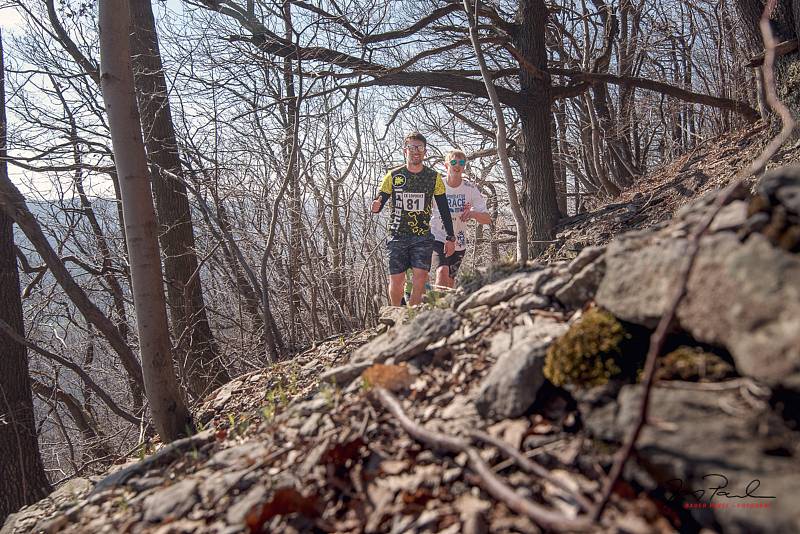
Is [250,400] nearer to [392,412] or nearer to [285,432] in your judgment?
[285,432]

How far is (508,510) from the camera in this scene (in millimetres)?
1548

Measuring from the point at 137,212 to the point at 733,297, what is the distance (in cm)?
400

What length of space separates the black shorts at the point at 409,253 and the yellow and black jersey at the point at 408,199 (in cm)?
7

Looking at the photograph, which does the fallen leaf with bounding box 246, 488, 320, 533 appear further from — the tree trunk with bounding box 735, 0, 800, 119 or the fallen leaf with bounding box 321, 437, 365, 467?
the tree trunk with bounding box 735, 0, 800, 119

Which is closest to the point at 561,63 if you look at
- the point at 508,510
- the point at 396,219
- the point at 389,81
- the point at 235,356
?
the point at 389,81

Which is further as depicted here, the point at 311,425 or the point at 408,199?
the point at 408,199

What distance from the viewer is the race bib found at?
5.10 metres

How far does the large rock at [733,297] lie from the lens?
1.42m

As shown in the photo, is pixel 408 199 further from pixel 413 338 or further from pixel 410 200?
pixel 413 338

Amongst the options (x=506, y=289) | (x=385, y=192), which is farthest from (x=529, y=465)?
(x=385, y=192)

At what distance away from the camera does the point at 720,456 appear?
4.50ft

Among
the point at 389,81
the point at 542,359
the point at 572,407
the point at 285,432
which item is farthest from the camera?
the point at 389,81

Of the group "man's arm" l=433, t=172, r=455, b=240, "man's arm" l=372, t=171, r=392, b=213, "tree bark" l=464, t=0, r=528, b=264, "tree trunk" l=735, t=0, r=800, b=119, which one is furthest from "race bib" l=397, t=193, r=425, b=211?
"tree trunk" l=735, t=0, r=800, b=119

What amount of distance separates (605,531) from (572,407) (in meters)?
0.60
